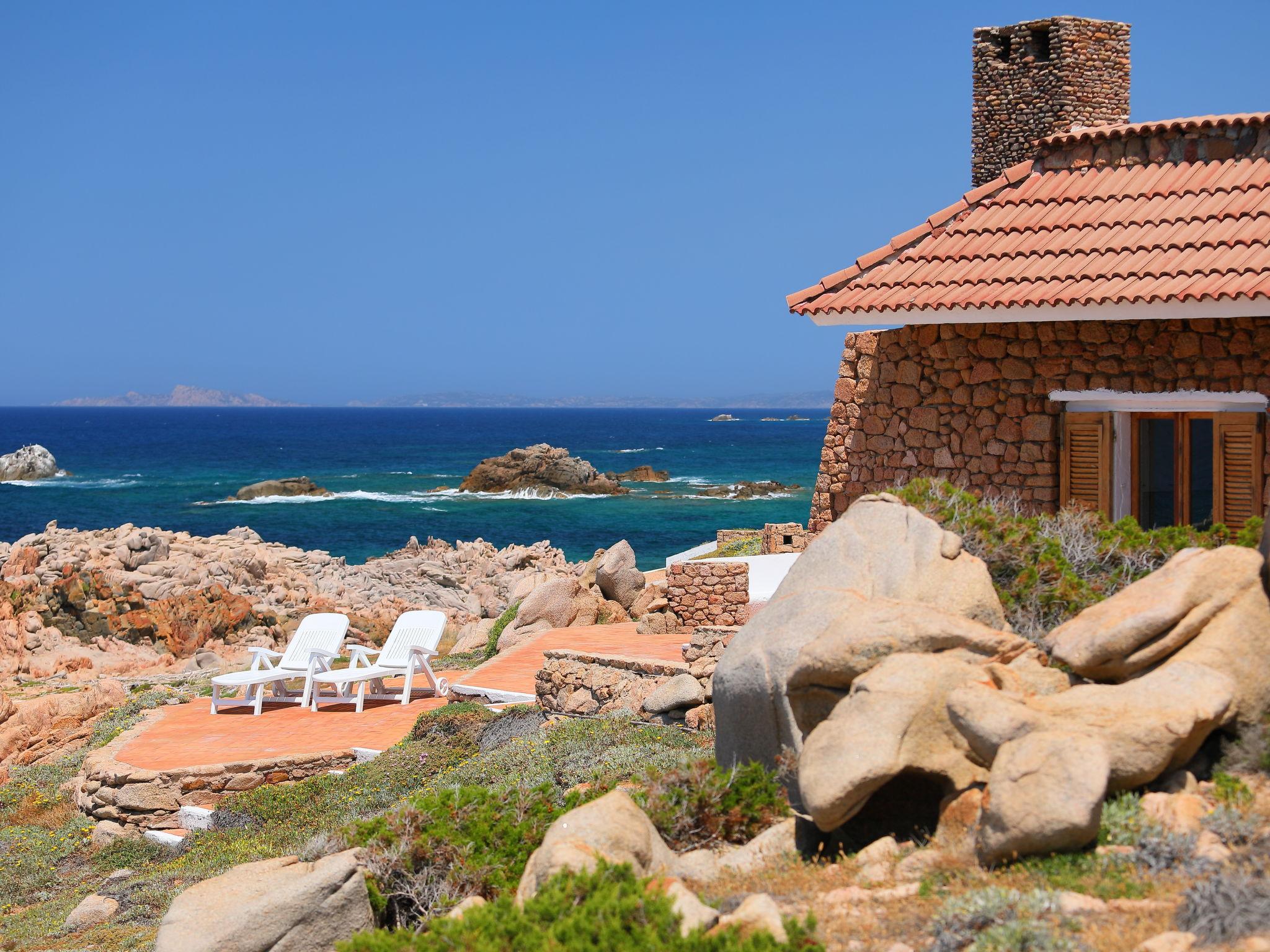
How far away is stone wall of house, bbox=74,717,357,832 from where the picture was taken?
1114 centimetres

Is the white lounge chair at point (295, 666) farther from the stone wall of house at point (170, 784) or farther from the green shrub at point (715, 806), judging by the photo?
the green shrub at point (715, 806)

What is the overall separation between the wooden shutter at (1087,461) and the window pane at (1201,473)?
0.65 meters

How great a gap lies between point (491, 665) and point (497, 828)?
796cm

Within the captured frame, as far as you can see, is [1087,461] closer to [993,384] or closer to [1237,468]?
[993,384]

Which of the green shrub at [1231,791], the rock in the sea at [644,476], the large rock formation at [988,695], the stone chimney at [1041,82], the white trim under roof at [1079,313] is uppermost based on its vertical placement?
the stone chimney at [1041,82]

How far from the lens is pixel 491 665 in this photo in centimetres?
1485

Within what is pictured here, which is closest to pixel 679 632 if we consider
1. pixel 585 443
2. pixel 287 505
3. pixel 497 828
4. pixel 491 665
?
pixel 491 665

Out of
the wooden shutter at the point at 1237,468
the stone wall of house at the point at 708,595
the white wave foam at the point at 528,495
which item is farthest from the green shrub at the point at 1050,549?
the white wave foam at the point at 528,495

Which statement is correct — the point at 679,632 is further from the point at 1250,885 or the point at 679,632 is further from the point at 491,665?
the point at 1250,885

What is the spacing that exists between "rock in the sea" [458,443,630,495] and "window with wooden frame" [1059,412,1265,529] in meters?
56.1

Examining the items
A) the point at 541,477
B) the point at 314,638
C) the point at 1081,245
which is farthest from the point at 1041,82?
the point at 541,477

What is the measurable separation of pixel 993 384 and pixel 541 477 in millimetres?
57313

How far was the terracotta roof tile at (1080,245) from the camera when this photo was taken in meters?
9.81

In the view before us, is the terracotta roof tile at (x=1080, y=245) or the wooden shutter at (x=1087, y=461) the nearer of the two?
the terracotta roof tile at (x=1080, y=245)
